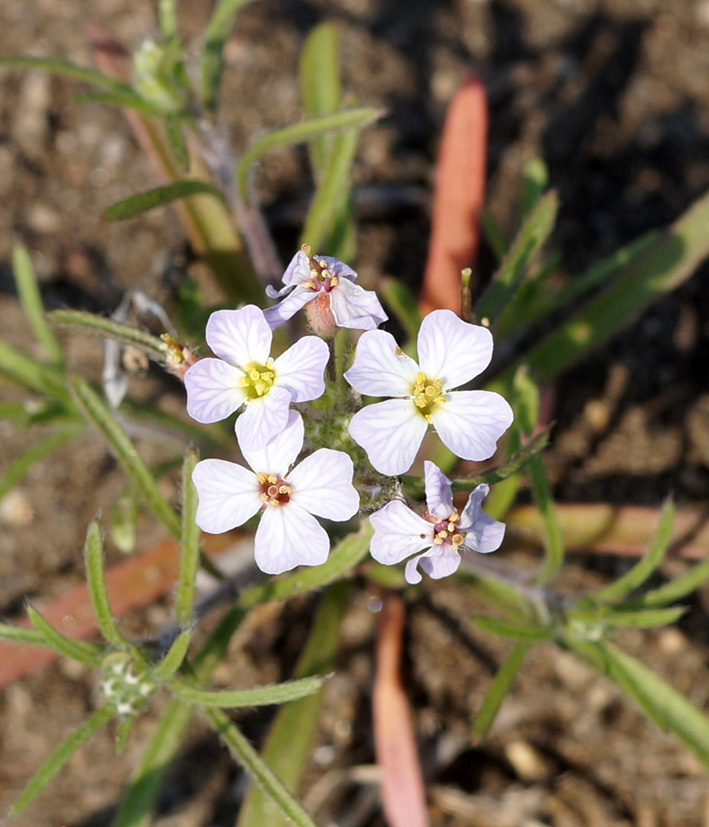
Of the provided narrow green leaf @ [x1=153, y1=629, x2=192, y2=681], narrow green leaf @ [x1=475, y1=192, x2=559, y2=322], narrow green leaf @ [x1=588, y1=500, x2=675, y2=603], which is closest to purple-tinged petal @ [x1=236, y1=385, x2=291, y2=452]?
narrow green leaf @ [x1=153, y1=629, x2=192, y2=681]

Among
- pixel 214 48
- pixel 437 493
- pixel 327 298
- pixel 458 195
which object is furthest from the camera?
pixel 458 195

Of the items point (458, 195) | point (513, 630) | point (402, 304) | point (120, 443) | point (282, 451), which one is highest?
point (458, 195)

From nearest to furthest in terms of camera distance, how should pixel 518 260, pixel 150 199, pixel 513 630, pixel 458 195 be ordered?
pixel 513 630 < pixel 150 199 < pixel 518 260 < pixel 458 195

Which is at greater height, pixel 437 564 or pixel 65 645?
pixel 65 645

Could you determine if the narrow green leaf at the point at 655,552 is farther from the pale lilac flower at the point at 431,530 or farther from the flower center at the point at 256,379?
the flower center at the point at 256,379

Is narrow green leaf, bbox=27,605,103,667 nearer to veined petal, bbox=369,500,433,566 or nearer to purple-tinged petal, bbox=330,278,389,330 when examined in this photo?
veined petal, bbox=369,500,433,566

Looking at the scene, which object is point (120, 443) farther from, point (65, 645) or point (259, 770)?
point (259, 770)

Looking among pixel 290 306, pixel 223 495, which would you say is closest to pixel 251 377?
pixel 290 306
